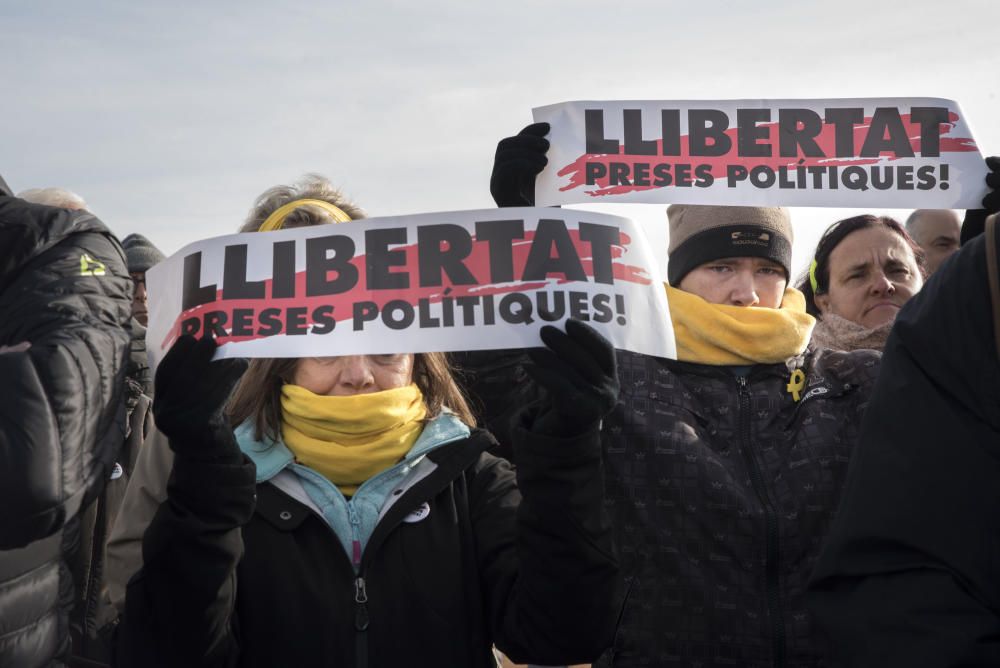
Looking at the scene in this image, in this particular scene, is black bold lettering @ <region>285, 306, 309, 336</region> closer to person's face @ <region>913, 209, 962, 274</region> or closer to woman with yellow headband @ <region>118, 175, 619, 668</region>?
woman with yellow headband @ <region>118, 175, 619, 668</region>

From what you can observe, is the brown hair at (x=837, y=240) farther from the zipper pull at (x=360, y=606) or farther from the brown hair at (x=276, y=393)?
the zipper pull at (x=360, y=606)

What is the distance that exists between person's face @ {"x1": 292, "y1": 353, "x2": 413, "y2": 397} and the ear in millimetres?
2093

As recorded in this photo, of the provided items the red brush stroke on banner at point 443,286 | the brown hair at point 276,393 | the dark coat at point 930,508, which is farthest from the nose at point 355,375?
the dark coat at point 930,508

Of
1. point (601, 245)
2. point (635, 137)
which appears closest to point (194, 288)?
point (601, 245)

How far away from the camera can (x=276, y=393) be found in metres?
2.67

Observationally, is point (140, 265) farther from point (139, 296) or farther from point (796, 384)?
point (796, 384)

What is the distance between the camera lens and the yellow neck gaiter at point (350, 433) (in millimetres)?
2484

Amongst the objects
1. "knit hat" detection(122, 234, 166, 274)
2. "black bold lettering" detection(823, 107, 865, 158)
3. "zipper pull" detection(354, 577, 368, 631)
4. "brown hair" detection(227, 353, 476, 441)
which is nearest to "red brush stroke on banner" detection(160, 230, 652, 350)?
"brown hair" detection(227, 353, 476, 441)

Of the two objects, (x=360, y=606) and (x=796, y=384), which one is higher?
(x=796, y=384)

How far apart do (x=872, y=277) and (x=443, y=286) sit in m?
2.15

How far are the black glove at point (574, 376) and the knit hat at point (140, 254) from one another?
4.14 metres

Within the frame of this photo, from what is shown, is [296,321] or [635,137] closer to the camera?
[296,321]

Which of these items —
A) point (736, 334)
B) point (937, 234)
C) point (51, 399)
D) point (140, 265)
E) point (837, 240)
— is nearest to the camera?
point (51, 399)

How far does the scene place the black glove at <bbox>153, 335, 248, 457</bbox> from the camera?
2.09 m
